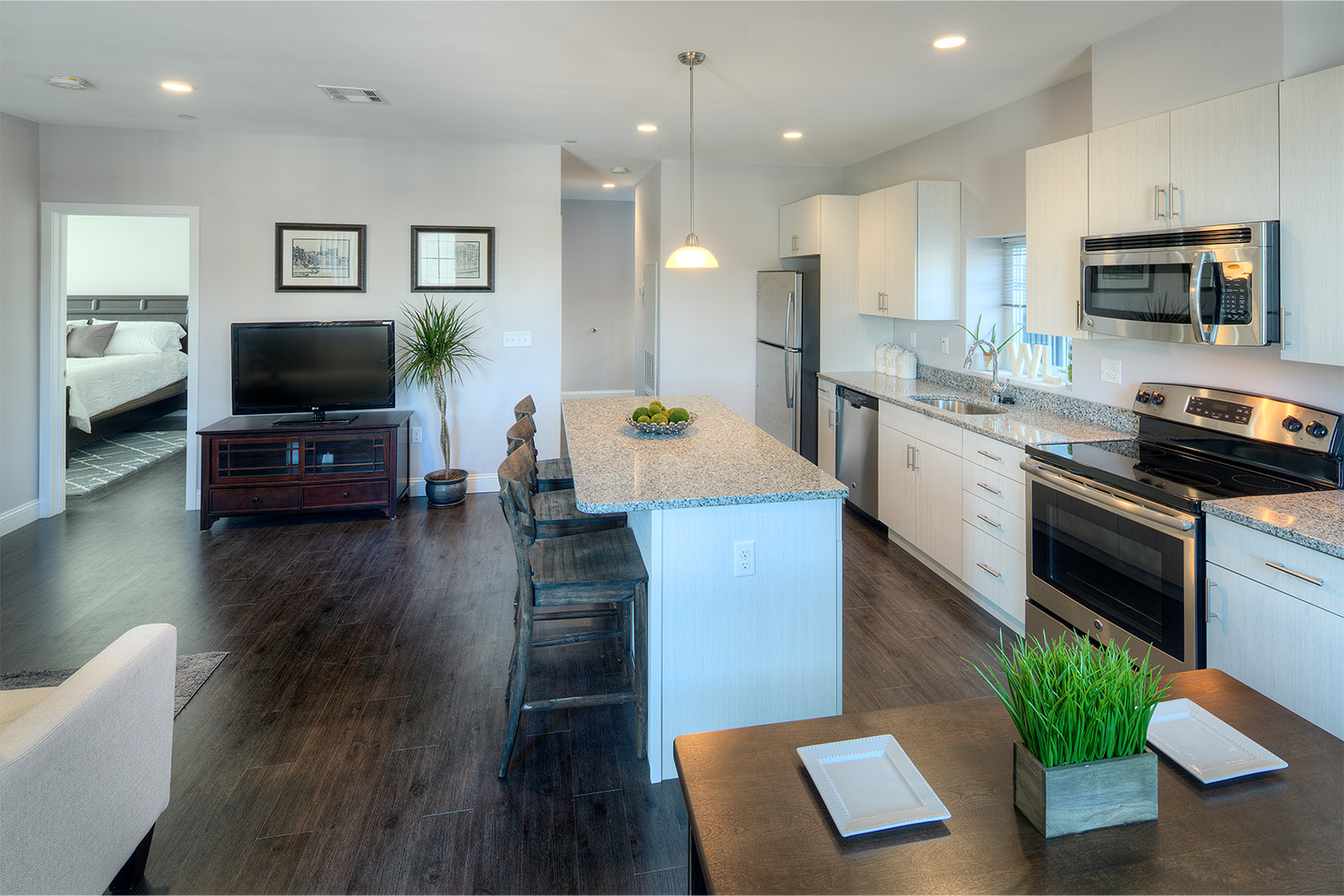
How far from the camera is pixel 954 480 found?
376 cm

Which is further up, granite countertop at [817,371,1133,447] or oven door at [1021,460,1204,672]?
granite countertop at [817,371,1133,447]

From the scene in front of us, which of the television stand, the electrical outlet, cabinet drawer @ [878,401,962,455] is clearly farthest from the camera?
the television stand

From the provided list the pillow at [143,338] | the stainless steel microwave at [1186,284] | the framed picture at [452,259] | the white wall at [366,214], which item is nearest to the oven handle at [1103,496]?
the stainless steel microwave at [1186,284]

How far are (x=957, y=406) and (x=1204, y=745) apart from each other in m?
3.39

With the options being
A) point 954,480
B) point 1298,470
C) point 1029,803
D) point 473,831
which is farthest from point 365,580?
point 1298,470

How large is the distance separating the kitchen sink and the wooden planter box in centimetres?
333

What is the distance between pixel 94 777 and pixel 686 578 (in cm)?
146

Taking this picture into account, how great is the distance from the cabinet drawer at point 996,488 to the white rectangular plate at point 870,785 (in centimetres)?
235

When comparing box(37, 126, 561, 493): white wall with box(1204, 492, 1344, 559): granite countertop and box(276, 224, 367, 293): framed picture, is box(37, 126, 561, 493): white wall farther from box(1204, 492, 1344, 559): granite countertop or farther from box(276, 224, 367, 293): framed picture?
box(1204, 492, 1344, 559): granite countertop

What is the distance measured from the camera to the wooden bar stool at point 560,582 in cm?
227

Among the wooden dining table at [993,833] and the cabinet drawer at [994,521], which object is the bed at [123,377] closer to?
the cabinet drawer at [994,521]

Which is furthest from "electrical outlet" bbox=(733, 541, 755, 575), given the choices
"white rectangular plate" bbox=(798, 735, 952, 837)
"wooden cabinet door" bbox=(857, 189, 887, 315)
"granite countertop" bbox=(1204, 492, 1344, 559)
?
"wooden cabinet door" bbox=(857, 189, 887, 315)

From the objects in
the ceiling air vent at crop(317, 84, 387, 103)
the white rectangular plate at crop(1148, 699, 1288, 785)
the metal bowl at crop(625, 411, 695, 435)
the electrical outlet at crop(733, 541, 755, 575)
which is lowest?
the white rectangular plate at crop(1148, 699, 1288, 785)

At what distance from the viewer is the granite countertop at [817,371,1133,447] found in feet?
10.8
